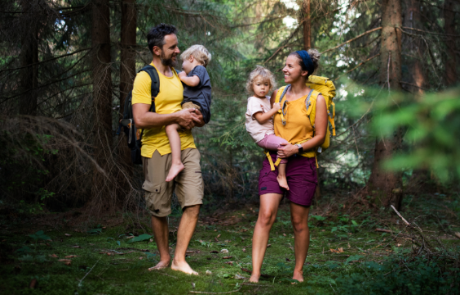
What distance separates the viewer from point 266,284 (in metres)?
3.29

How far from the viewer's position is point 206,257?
465 cm

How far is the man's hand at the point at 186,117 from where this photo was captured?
11.4 feet

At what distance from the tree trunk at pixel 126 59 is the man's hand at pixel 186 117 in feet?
11.3

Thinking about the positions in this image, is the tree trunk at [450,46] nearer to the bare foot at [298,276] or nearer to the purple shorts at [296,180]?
the purple shorts at [296,180]

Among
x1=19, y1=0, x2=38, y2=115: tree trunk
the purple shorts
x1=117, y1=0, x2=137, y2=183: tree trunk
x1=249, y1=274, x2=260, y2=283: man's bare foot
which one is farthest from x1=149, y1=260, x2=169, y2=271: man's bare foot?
x1=19, y1=0, x2=38, y2=115: tree trunk

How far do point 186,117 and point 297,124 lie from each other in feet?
3.42

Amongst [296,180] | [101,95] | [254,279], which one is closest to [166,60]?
[296,180]

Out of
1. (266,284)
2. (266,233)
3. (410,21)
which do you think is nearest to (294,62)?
(266,233)

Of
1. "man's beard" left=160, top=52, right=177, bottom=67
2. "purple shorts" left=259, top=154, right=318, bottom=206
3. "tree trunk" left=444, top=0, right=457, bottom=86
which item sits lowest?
"purple shorts" left=259, top=154, right=318, bottom=206

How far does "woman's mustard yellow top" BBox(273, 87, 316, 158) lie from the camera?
3.52 metres

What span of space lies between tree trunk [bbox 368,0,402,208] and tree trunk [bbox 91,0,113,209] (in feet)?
16.6

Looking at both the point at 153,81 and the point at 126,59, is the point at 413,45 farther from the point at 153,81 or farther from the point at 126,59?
the point at 153,81

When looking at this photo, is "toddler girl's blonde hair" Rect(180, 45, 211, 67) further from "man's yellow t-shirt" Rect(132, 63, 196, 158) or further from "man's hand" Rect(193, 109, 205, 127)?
"man's hand" Rect(193, 109, 205, 127)

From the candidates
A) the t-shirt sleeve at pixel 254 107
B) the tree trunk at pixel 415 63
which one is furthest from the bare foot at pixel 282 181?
the tree trunk at pixel 415 63
